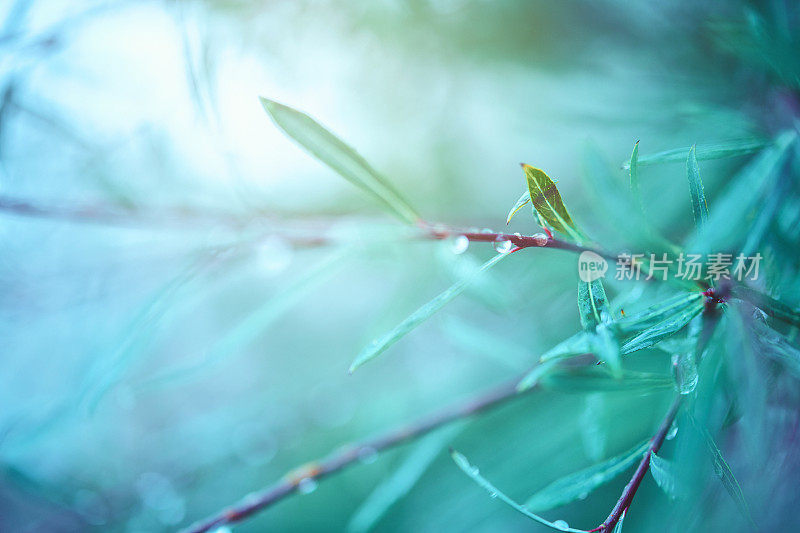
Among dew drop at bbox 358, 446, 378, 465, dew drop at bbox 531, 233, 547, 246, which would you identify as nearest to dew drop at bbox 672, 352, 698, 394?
dew drop at bbox 531, 233, 547, 246

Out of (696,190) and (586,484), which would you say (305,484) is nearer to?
(586,484)

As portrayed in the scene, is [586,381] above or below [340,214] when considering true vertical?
above

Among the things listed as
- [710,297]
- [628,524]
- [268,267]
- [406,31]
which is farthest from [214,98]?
[628,524]

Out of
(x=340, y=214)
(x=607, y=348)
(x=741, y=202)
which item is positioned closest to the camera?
(x=607, y=348)

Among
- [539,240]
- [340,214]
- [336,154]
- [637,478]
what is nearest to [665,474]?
[637,478]

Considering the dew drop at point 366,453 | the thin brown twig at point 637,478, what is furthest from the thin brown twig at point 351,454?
the thin brown twig at point 637,478

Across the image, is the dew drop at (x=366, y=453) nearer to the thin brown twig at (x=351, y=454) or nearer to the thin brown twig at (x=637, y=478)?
the thin brown twig at (x=351, y=454)

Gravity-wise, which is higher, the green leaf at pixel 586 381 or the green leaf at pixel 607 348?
the green leaf at pixel 607 348
